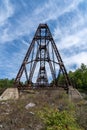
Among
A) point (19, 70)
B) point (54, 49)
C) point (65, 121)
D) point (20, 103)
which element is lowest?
point (65, 121)

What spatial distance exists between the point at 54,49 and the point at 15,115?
18771 mm

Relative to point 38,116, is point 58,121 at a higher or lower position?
lower

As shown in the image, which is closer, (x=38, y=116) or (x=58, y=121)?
(x=58, y=121)

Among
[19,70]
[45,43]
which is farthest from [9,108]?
[45,43]


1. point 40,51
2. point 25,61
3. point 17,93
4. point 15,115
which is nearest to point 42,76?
point 40,51

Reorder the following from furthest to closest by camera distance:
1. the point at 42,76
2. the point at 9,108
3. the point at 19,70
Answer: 1. the point at 42,76
2. the point at 19,70
3. the point at 9,108

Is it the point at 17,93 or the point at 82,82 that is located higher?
the point at 82,82

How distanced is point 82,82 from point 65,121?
5439 centimetres

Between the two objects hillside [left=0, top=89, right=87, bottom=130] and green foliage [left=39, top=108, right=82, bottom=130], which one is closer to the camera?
green foliage [left=39, top=108, right=82, bottom=130]

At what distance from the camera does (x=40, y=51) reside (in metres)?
45.4

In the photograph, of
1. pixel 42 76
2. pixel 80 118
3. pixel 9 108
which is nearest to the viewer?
pixel 80 118

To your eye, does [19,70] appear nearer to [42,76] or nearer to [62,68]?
[62,68]

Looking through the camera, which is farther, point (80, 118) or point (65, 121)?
point (80, 118)

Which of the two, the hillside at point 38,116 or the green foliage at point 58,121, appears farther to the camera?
the hillside at point 38,116
